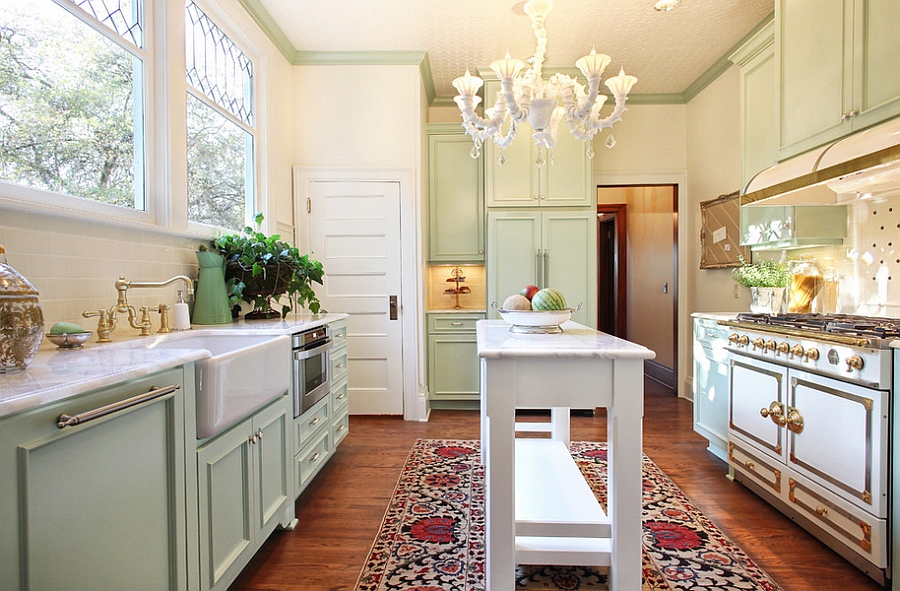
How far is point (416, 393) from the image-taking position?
382cm

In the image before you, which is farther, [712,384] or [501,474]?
[712,384]

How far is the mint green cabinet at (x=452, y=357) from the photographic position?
4062mm

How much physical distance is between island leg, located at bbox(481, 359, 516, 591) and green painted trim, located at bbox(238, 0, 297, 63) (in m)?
2.92

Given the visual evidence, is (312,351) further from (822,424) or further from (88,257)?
(822,424)

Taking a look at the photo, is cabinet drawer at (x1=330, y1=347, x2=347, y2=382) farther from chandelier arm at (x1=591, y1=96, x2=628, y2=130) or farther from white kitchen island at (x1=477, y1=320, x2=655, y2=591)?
chandelier arm at (x1=591, y1=96, x2=628, y2=130)

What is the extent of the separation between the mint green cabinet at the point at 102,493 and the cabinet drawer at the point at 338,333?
1469mm

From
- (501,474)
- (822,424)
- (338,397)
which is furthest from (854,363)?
(338,397)

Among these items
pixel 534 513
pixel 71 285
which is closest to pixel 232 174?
pixel 71 285

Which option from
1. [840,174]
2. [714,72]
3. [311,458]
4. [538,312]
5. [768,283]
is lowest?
[311,458]

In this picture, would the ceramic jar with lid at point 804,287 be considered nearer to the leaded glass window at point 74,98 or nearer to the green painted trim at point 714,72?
the green painted trim at point 714,72

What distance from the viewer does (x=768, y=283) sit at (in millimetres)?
2785

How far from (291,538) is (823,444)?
2.27m

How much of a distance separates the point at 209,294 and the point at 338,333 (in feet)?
2.64

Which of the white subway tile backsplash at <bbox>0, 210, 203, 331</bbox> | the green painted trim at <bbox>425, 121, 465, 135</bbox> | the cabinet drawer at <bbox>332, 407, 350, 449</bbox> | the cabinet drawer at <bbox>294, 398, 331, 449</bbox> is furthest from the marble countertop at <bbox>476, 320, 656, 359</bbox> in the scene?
the green painted trim at <bbox>425, 121, 465, 135</bbox>
